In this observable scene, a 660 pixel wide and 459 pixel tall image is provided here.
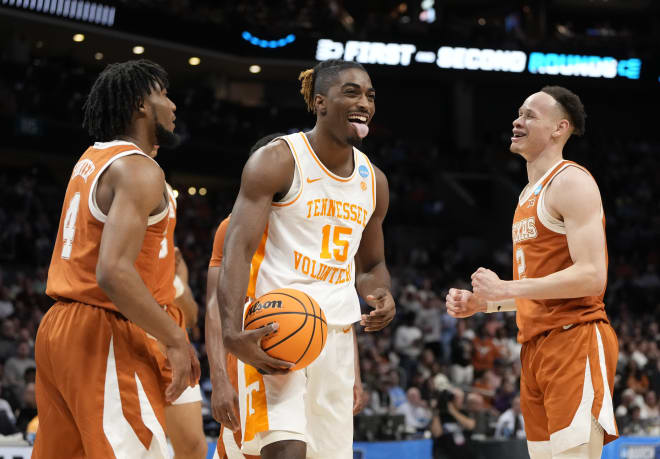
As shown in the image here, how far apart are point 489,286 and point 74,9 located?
16295 millimetres

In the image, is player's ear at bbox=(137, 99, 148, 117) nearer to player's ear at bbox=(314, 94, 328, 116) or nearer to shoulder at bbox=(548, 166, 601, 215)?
player's ear at bbox=(314, 94, 328, 116)

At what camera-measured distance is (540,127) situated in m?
4.65

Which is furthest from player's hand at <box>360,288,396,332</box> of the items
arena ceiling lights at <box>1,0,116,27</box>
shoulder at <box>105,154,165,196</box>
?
arena ceiling lights at <box>1,0,116,27</box>

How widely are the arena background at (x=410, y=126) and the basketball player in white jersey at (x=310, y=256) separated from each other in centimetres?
734

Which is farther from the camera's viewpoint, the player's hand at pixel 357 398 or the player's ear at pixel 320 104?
the player's hand at pixel 357 398

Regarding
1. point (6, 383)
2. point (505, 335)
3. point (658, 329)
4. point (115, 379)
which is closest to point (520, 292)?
point (115, 379)

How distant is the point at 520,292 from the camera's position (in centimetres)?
408

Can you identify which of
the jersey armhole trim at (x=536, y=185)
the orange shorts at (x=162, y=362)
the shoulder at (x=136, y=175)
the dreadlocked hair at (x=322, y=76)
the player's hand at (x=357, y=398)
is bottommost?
the player's hand at (x=357, y=398)

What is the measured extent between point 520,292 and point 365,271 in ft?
2.47

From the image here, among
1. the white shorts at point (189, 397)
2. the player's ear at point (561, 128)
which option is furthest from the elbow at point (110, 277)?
the player's ear at point (561, 128)

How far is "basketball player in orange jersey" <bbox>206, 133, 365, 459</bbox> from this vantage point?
12.2ft

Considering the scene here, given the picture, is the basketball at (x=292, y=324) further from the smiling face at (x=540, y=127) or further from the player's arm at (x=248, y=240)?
the smiling face at (x=540, y=127)

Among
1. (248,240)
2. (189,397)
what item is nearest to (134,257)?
(248,240)

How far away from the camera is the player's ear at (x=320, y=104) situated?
12.9 ft
